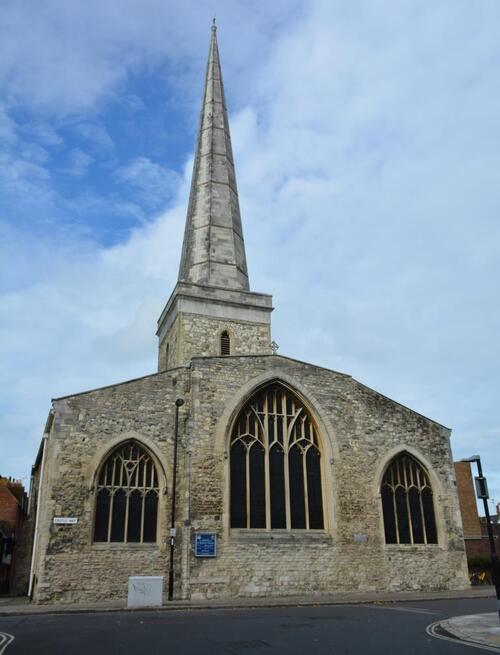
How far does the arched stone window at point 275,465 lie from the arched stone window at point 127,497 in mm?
2765

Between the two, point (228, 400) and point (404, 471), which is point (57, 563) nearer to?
point (228, 400)

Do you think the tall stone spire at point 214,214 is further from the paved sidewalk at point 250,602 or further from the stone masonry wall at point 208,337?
the paved sidewalk at point 250,602

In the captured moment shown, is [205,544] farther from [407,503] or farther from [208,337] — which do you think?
[208,337]

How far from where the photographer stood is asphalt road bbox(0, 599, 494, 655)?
26.6 feet

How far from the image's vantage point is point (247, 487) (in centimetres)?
2000

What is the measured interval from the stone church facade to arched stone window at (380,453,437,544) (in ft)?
0.18

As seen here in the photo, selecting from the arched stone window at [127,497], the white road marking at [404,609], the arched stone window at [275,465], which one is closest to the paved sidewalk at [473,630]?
the white road marking at [404,609]

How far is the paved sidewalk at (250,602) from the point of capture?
577 inches

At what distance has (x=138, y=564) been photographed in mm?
18062

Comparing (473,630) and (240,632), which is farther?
(240,632)

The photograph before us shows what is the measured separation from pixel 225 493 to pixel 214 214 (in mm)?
14742

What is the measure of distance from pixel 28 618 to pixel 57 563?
12.6ft

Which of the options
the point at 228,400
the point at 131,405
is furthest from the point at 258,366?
the point at 131,405

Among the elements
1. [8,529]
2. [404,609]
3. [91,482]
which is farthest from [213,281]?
[8,529]
